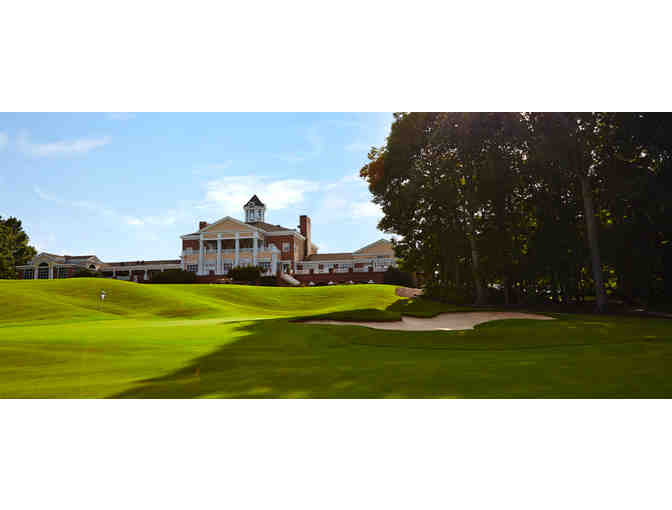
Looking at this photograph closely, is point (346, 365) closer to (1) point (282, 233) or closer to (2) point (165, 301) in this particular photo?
(2) point (165, 301)

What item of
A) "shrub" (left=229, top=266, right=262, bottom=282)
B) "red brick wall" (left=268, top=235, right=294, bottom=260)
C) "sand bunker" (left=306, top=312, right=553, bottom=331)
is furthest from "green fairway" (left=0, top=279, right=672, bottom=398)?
"red brick wall" (left=268, top=235, right=294, bottom=260)

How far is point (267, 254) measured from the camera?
46188 mm

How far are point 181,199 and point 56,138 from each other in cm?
238

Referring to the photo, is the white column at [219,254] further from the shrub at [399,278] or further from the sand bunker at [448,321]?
the sand bunker at [448,321]

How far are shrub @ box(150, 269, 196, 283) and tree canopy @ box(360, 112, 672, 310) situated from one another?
818 inches

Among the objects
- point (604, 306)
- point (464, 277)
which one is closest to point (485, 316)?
point (604, 306)

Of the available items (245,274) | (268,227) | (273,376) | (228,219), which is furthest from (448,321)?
(268,227)

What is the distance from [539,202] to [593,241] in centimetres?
316

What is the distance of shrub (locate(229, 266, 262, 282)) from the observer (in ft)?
116

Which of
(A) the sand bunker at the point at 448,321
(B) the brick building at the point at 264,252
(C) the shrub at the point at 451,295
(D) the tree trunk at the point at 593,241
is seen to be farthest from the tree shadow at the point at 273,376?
(B) the brick building at the point at 264,252

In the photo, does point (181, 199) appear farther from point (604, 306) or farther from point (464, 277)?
point (464, 277)
